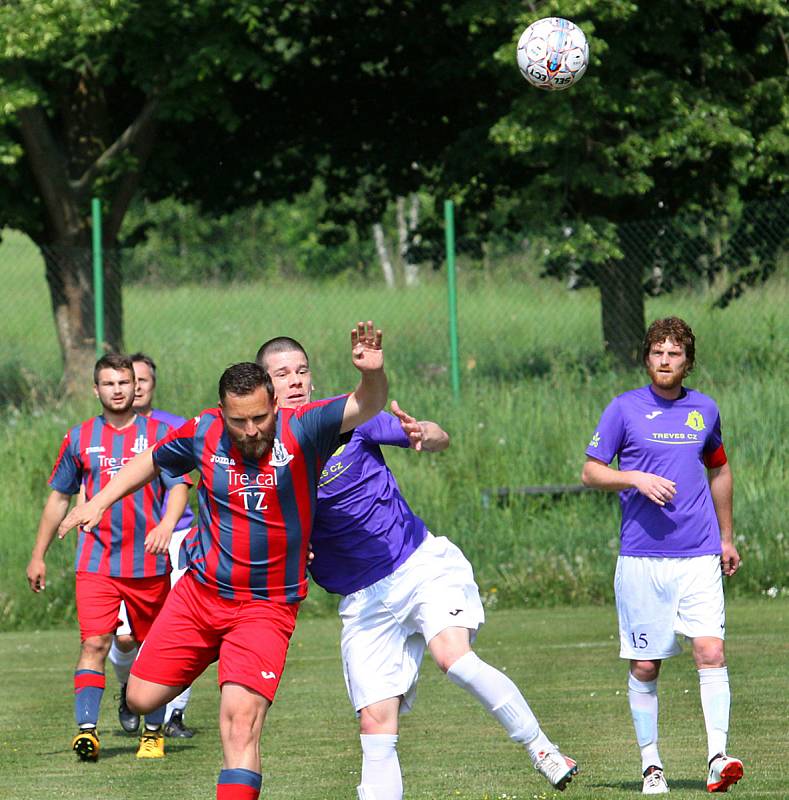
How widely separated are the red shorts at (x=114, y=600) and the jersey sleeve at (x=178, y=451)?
2458 mm

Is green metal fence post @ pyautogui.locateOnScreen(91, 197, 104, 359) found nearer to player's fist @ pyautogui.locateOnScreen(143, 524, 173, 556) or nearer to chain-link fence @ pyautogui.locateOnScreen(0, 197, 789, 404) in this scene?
chain-link fence @ pyautogui.locateOnScreen(0, 197, 789, 404)

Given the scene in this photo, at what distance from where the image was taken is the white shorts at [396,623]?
595 cm

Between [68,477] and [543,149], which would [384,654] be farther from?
[543,149]

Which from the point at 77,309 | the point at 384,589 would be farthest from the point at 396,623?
the point at 77,309

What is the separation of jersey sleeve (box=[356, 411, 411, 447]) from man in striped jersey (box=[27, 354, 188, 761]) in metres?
2.24

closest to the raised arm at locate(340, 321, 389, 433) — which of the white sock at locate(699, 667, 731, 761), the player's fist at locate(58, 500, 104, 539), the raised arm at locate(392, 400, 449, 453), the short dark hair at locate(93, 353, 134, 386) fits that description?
the raised arm at locate(392, 400, 449, 453)

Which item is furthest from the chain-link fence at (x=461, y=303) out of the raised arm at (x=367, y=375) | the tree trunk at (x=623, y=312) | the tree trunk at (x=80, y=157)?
the raised arm at (x=367, y=375)

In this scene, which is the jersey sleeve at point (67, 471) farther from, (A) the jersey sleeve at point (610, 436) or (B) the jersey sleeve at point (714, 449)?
(B) the jersey sleeve at point (714, 449)

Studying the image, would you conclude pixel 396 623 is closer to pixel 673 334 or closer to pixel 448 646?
pixel 448 646

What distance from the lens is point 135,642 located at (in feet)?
28.8

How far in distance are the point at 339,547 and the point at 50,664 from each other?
5.95 meters

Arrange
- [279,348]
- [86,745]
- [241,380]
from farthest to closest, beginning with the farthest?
[86,745] → [279,348] → [241,380]

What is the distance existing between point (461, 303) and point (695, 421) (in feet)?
29.3

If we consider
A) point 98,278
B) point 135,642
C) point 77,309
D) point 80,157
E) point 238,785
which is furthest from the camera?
point 80,157
